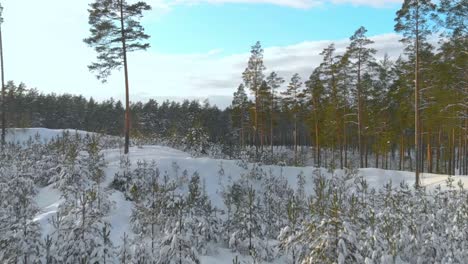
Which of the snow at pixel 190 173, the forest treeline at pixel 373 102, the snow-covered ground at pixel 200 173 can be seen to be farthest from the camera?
the forest treeline at pixel 373 102

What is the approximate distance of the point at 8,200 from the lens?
444 inches

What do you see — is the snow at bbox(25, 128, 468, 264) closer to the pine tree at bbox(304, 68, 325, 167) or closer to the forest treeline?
the forest treeline

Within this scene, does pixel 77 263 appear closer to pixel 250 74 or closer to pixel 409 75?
pixel 409 75

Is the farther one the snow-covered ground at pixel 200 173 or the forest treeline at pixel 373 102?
the forest treeline at pixel 373 102

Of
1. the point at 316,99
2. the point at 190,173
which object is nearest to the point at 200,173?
the point at 190,173

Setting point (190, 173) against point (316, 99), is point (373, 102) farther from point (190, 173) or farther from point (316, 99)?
point (190, 173)

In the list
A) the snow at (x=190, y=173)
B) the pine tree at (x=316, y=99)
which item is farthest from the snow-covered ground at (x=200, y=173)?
the pine tree at (x=316, y=99)

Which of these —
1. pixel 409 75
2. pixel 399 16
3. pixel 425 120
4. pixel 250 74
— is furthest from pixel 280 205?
pixel 250 74

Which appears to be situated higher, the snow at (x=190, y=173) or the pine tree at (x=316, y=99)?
the pine tree at (x=316, y=99)

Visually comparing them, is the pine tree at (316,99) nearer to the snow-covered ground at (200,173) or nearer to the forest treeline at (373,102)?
the forest treeline at (373,102)

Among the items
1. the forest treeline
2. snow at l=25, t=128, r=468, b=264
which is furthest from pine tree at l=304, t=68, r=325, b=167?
snow at l=25, t=128, r=468, b=264

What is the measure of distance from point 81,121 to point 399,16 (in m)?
59.8

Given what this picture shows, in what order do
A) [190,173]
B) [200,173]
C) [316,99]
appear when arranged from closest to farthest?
[190,173], [200,173], [316,99]

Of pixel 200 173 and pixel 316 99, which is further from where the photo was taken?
pixel 316 99
